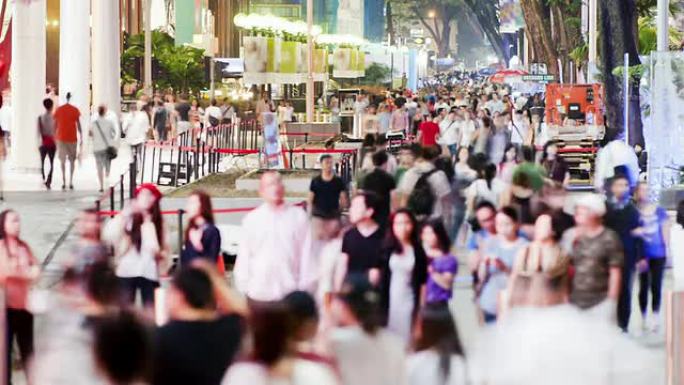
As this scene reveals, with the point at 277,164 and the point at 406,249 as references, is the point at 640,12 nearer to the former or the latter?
the point at 277,164

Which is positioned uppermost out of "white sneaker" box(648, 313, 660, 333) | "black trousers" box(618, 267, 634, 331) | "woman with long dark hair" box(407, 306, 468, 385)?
"woman with long dark hair" box(407, 306, 468, 385)

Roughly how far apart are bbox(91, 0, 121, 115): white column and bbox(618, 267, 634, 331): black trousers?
3316cm

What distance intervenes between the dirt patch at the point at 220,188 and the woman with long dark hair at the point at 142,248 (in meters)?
14.1

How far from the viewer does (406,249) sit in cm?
1336

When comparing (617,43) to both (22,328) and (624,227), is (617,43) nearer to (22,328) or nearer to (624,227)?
(624,227)

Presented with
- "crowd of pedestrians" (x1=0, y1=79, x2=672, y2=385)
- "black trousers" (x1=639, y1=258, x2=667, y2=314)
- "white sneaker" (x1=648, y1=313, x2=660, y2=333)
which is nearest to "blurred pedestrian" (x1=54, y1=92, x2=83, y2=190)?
"crowd of pedestrians" (x1=0, y1=79, x2=672, y2=385)

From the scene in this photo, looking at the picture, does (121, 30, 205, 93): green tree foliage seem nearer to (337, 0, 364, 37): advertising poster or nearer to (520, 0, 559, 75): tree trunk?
→ (520, 0, 559, 75): tree trunk

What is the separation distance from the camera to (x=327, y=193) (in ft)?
62.4

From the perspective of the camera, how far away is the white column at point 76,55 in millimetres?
44906

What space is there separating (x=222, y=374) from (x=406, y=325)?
4.14 meters

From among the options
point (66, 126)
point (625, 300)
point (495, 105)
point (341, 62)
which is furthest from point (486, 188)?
point (341, 62)

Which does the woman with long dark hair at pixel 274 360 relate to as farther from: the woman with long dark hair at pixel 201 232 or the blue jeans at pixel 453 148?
the blue jeans at pixel 453 148

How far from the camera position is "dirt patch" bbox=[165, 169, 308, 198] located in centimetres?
2931

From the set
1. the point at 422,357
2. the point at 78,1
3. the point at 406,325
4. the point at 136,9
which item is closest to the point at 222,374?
the point at 422,357
